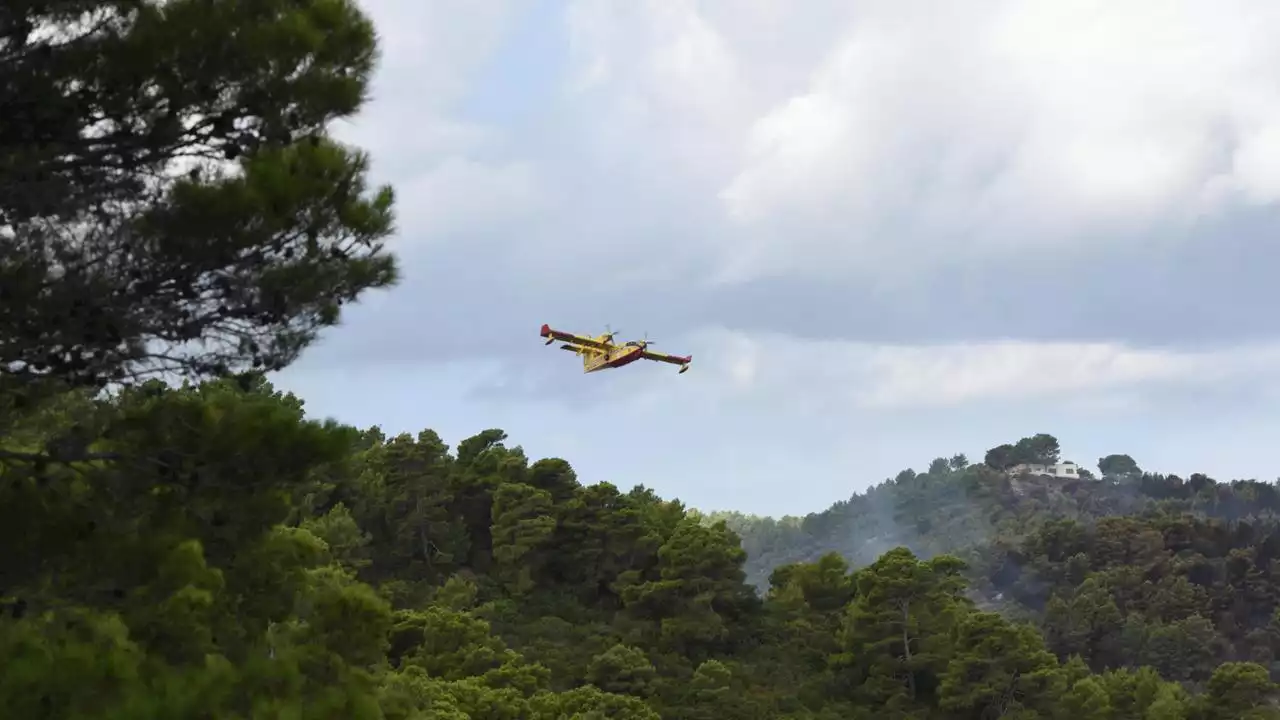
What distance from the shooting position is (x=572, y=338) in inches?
1090

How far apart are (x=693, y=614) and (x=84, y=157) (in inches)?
742

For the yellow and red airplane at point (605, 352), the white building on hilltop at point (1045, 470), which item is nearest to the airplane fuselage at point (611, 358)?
the yellow and red airplane at point (605, 352)

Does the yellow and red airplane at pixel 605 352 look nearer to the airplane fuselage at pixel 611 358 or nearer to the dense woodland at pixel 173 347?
the airplane fuselage at pixel 611 358

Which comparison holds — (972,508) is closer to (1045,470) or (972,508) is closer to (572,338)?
(1045,470)

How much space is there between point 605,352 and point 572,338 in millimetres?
787

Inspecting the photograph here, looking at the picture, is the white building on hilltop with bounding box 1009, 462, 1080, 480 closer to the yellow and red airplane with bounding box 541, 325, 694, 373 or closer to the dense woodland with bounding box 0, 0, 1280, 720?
the yellow and red airplane with bounding box 541, 325, 694, 373

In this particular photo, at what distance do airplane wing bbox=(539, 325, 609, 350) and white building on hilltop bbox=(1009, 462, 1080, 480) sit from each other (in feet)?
193

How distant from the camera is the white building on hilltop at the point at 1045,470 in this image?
81.8 m

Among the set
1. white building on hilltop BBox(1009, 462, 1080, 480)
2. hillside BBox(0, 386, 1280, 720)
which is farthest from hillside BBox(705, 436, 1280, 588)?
hillside BBox(0, 386, 1280, 720)

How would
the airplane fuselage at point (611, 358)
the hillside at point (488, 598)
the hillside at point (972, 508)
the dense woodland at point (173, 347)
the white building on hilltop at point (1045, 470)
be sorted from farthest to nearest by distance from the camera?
the white building on hilltop at point (1045, 470) → the hillside at point (972, 508) → the airplane fuselage at point (611, 358) → the hillside at point (488, 598) → the dense woodland at point (173, 347)

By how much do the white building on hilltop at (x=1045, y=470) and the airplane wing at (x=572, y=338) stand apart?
193 feet

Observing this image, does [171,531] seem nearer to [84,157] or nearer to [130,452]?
[130,452]

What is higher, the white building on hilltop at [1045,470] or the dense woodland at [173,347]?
the white building on hilltop at [1045,470]

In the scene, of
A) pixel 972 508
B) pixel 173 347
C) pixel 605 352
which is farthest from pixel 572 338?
pixel 972 508
